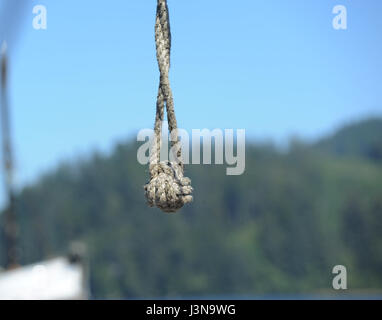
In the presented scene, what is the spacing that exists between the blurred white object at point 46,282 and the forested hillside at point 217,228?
44295 millimetres

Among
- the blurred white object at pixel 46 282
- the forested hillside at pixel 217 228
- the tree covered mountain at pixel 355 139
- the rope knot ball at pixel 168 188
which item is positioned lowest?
the forested hillside at pixel 217 228

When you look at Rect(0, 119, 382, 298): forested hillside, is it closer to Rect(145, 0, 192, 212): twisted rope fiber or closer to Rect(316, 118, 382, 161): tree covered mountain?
Rect(316, 118, 382, 161): tree covered mountain

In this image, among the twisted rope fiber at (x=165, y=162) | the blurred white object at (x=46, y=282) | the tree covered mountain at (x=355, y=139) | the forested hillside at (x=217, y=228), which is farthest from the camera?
the tree covered mountain at (x=355, y=139)

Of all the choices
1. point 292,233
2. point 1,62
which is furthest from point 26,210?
point 1,62

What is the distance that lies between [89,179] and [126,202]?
4.85 meters

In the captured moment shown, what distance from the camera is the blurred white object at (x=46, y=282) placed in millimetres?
13055

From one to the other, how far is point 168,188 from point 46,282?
482 inches

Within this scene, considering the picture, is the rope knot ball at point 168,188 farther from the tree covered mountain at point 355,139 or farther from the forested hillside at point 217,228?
the tree covered mountain at point 355,139

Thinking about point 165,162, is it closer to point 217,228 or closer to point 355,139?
point 217,228

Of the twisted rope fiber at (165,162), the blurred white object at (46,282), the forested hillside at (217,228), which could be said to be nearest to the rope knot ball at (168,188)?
the twisted rope fiber at (165,162)

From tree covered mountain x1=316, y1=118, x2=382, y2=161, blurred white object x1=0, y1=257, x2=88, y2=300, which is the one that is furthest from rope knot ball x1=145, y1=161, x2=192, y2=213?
tree covered mountain x1=316, y1=118, x2=382, y2=161

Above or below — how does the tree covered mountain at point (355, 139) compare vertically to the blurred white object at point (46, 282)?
above

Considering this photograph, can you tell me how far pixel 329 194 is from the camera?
255 ft
